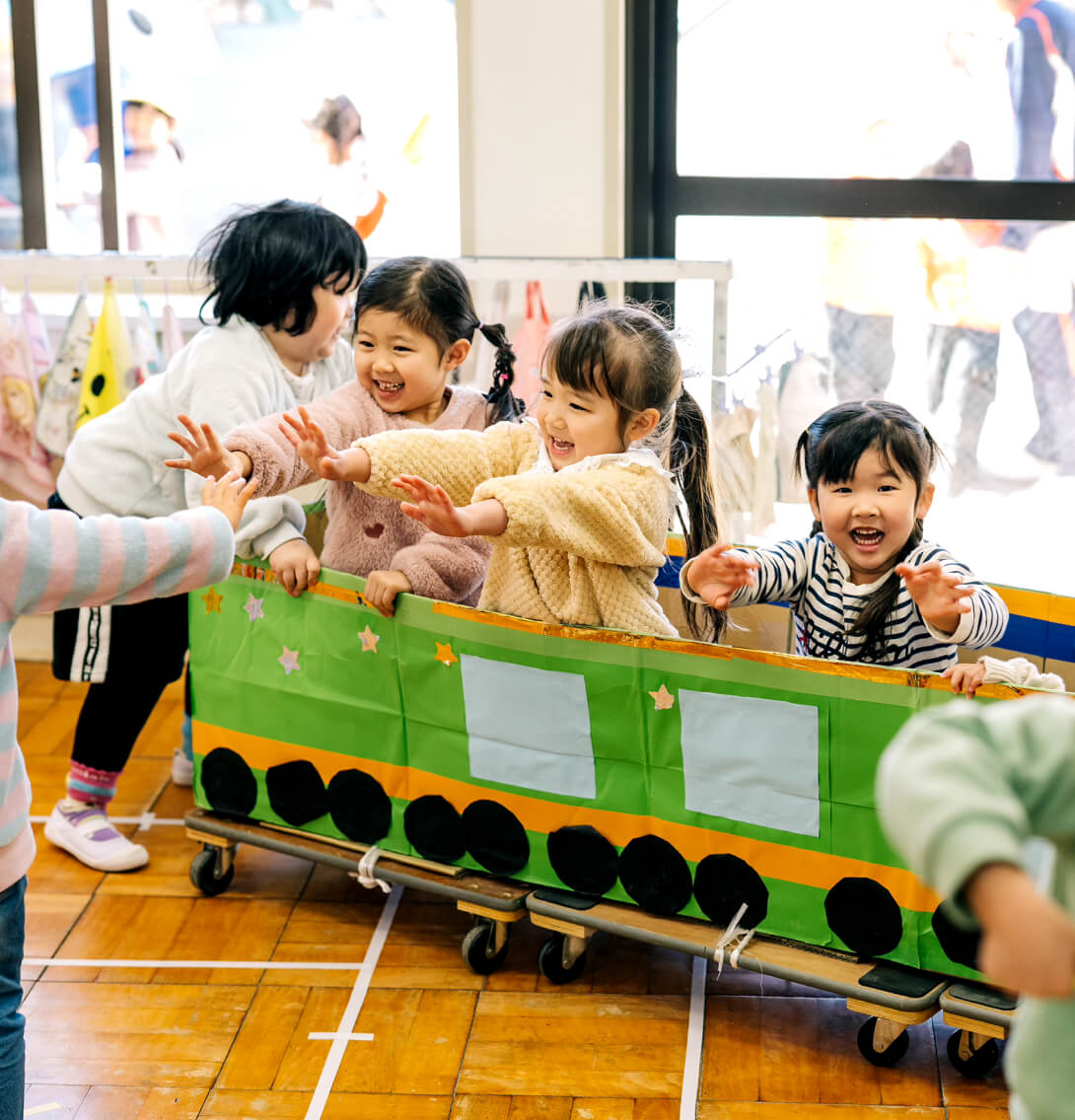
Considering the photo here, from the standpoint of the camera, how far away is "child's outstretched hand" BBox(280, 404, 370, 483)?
174cm

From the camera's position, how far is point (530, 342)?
2785 millimetres

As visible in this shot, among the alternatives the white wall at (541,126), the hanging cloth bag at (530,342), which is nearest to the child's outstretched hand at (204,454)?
the hanging cloth bag at (530,342)

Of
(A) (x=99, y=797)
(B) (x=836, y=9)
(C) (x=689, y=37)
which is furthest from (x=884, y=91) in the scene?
(A) (x=99, y=797)

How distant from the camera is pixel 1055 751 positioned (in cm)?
87

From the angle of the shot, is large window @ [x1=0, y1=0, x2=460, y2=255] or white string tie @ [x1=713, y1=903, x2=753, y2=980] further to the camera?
large window @ [x1=0, y1=0, x2=460, y2=255]

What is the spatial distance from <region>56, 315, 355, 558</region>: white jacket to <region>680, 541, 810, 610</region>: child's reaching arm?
2.04 feet

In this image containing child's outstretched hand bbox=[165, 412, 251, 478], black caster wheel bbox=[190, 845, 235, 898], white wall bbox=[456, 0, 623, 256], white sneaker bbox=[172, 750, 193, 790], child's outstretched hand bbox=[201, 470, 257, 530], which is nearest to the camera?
child's outstretched hand bbox=[201, 470, 257, 530]

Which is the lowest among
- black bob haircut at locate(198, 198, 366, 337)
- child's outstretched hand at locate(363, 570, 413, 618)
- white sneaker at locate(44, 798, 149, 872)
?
white sneaker at locate(44, 798, 149, 872)

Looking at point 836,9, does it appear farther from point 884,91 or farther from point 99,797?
point 99,797

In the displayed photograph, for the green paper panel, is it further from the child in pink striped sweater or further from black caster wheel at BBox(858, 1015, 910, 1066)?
the child in pink striped sweater

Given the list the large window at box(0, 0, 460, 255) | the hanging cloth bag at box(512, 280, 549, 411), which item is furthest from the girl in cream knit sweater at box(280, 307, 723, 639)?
the large window at box(0, 0, 460, 255)

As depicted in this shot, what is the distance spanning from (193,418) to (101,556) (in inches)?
33.0

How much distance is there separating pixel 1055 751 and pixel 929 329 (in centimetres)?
254

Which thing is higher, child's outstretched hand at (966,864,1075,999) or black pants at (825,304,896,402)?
black pants at (825,304,896,402)
